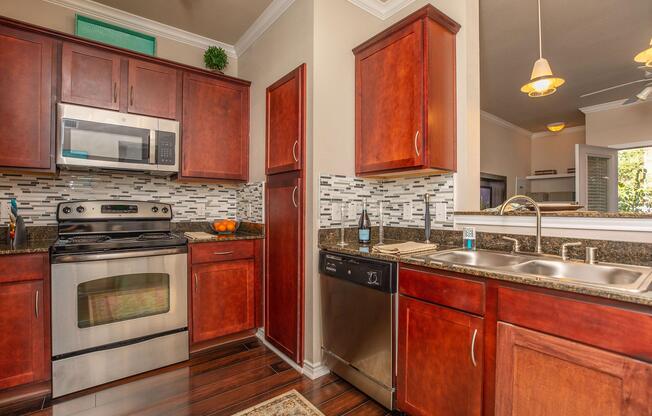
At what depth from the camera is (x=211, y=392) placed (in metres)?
1.90

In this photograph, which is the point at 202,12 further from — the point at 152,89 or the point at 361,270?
the point at 361,270

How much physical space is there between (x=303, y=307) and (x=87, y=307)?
53.5 inches

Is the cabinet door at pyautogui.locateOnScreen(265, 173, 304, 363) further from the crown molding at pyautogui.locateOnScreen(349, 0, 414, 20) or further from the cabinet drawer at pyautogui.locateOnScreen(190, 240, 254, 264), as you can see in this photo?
the crown molding at pyautogui.locateOnScreen(349, 0, 414, 20)

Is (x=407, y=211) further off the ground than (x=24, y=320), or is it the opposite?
(x=407, y=211)

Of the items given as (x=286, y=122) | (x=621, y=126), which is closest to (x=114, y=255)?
(x=286, y=122)

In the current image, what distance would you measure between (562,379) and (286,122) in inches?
81.5

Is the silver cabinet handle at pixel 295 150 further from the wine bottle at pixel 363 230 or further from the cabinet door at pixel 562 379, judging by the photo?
the cabinet door at pixel 562 379

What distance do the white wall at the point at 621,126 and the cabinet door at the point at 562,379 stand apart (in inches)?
192

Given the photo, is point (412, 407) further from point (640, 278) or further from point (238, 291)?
point (238, 291)

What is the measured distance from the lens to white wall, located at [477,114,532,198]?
5254 millimetres

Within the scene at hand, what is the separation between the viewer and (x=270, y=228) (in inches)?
99.6

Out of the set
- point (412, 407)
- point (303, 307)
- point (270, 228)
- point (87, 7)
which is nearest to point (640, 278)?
point (412, 407)

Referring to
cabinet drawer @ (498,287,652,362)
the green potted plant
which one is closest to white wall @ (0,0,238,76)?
the green potted plant

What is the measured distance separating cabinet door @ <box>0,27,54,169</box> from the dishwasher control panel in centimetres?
201
